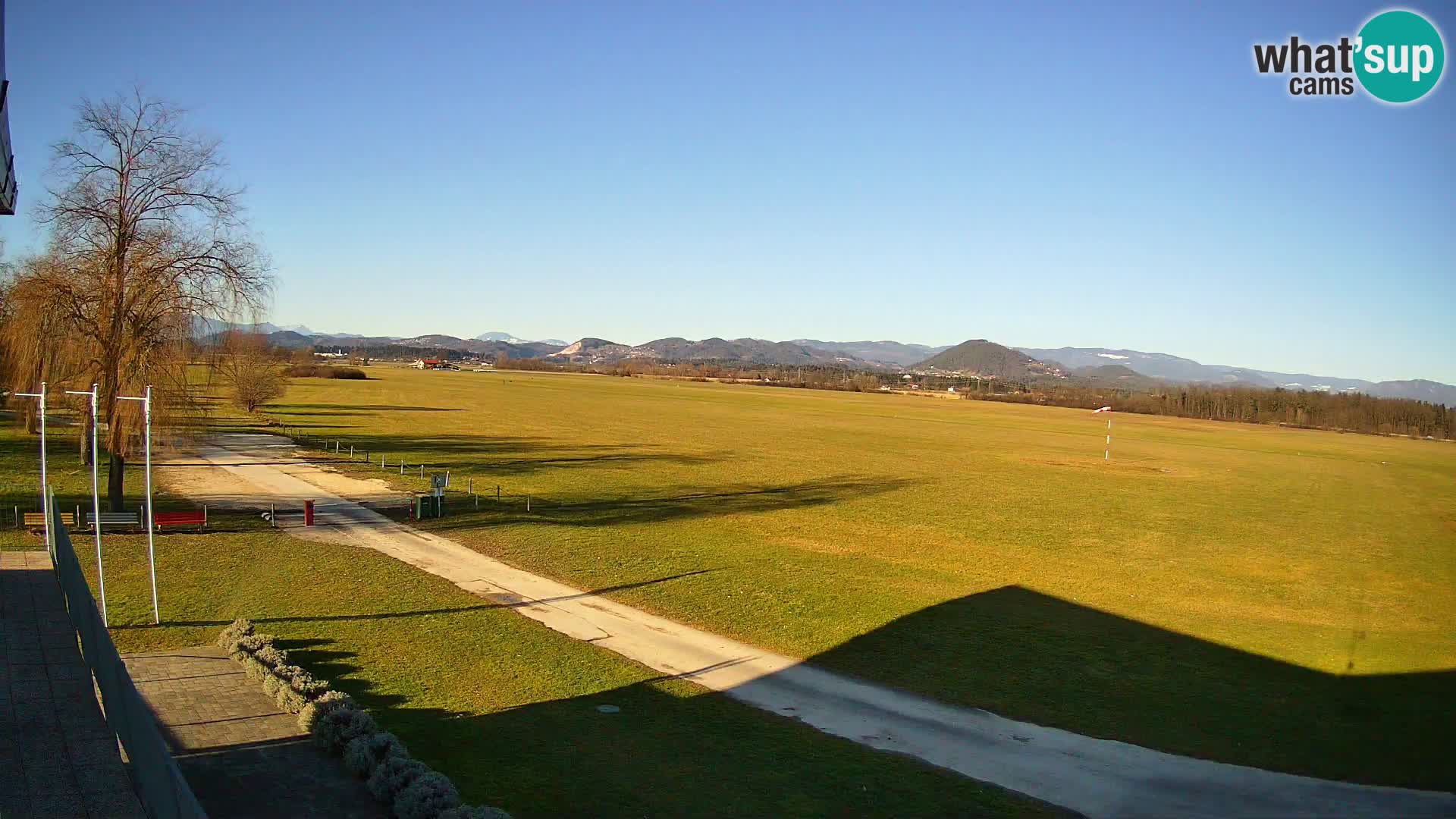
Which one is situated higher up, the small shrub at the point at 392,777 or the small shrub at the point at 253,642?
the small shrub at the point at 392,777

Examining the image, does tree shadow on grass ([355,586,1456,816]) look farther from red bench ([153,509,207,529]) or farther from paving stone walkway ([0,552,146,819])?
red bench ([153,509,207,529])

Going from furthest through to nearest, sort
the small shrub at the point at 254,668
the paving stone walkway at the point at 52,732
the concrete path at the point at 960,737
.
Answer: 1. the small shrub at the point at 254,668
2. the concrete path at the point at 960,737
3. the paving stone walkway at the point at 52,732

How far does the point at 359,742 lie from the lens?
32.8 feet

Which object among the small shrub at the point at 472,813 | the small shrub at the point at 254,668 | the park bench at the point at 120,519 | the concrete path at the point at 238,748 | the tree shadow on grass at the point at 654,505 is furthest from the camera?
the tree shadow on grass at the point at 654,505

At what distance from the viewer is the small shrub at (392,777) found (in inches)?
364

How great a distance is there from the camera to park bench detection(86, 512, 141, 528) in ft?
75.7

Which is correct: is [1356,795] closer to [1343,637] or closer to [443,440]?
[1343,637]

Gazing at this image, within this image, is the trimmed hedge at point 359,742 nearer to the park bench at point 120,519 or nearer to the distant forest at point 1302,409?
the park bench at point 120,519

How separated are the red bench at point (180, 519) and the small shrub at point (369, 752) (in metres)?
16.7

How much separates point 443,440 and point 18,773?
45885 mm

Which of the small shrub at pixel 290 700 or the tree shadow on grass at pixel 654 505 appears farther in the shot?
the tree shadow on grass at pixel 654 505

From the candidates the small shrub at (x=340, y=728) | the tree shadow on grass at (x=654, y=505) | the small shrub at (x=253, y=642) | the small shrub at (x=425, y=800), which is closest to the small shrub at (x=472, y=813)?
the small shrub at (x=425, y=800)

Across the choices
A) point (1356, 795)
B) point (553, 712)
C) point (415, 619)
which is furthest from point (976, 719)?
point (415, 619)

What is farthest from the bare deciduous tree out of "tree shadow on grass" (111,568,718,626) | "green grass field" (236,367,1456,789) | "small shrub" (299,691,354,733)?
"small shrub" (299,691,354,733)
